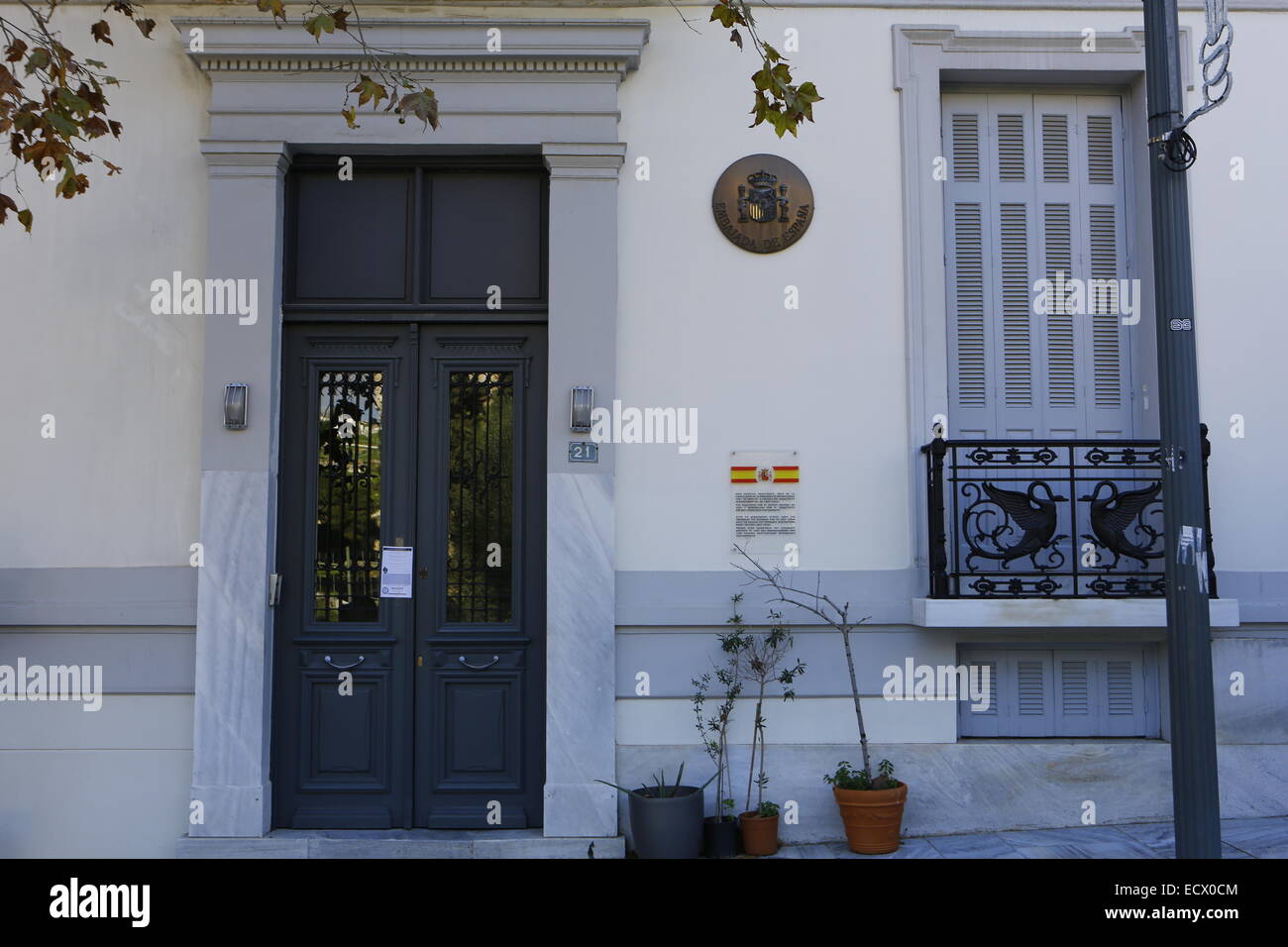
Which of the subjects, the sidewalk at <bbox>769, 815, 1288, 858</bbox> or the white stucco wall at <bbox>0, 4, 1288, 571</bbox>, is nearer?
the sidewalk at <bbox>769, 815, 1288, 858</bbox>

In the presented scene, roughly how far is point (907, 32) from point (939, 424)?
2355 millimetres

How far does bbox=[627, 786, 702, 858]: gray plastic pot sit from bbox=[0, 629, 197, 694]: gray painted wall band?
2710 millimetres

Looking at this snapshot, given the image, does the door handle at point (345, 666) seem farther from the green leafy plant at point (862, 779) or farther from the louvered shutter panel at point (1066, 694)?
the louvered shutter panel at point (1066, 694)

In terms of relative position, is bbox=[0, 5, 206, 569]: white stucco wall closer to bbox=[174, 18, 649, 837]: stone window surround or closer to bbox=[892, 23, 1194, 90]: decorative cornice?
bbox=[174, 18, 649, 837]: stone window surround

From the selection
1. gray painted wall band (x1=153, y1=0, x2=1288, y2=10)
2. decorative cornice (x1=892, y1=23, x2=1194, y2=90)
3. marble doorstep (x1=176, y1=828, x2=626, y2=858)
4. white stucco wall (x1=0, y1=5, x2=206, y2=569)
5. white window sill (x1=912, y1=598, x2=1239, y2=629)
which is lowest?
marble doorstep (x1=176, y1=828, x2=626, y2=858)

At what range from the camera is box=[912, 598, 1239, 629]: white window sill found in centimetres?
627

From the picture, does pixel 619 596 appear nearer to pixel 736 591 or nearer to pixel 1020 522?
pixel 736 591

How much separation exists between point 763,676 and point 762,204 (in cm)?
274

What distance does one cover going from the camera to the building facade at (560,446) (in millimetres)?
6484

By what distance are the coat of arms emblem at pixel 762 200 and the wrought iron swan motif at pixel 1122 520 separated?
241 centimetres

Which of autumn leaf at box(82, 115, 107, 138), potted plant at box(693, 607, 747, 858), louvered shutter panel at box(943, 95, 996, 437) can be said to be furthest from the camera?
louvered shutter panel at box(943, 95, 996, 437)

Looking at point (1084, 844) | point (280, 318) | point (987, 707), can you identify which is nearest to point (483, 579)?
point (280, 318)

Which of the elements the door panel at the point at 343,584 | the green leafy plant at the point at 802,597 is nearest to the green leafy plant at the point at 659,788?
the green leafy plant at the point at 802,597

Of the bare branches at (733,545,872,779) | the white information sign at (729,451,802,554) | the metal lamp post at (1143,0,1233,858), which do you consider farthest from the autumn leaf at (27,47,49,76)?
the metal lamp post at (1143,0,1233,858)
